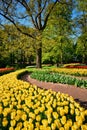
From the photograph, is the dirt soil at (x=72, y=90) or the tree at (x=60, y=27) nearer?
the dirt soil at (x=72, y=90)

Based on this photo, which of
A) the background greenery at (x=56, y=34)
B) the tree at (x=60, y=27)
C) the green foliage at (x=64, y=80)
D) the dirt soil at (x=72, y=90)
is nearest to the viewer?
the dirt soil at (x=72, y=90)

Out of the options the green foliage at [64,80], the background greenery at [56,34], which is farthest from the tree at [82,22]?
the green foliage at [64,80]

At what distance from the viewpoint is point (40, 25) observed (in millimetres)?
31641

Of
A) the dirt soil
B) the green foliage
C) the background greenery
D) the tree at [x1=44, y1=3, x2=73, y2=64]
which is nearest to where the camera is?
the dirt soil

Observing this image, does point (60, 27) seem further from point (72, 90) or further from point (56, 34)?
point (72, 90)

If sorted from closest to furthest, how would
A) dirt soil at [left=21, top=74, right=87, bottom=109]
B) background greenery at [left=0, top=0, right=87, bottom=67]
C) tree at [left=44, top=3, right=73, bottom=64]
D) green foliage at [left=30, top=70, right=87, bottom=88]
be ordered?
dirt soil at [left=21, top=74, right=87, bottom=109] → green foliage at [left=30, top=70, right=87, bottom=88] → background greenery at [left=0, top=0, right=87, bottom=67] → tree at [left=44, top=3, right=73, bottom=64]

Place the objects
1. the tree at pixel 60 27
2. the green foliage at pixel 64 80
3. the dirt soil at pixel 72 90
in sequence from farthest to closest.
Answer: the tree at pixel 60 27 < the green foliage at pixel 64 80 < the dirt soil at pixel 72 90

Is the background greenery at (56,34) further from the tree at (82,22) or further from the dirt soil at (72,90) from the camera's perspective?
the dirt soil at (72,90)

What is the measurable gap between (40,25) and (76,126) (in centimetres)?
2740

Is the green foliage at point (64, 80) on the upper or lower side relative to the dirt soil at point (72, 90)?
upper

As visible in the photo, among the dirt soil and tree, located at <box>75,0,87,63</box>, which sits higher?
tree, located at <box>75,0,87,63</box>

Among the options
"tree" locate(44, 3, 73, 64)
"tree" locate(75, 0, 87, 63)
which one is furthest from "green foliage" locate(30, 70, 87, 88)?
"tree" locate(75, 0, 87, 63)

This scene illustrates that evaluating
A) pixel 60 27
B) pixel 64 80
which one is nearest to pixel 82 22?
pixel 60 27

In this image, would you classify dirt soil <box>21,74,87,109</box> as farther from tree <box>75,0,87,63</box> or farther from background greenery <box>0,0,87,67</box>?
tree <box>75,0,87,63</box>
